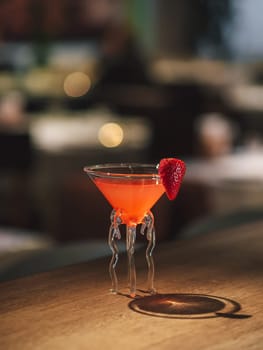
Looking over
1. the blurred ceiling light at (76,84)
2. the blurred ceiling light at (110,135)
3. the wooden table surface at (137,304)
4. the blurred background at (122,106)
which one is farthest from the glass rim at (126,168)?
the blurred ceiling light at (76,84)

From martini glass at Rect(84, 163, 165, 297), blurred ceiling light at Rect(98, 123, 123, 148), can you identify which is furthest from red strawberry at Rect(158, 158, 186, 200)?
blurred ceiling light at Rect(98, 123, 123, 148)

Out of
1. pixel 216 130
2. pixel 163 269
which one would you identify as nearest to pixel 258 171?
pixel 216 130

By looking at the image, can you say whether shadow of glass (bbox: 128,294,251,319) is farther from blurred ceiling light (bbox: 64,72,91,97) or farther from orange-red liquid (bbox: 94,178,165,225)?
blurred ceiling light (bbox: 64,72,91,97)

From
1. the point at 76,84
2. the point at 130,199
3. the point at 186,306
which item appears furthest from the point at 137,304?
the point at 76,84

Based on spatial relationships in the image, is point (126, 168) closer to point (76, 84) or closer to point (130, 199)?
point (130, 199)

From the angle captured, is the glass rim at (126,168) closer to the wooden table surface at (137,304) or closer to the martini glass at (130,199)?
the martini glass at (130,199)

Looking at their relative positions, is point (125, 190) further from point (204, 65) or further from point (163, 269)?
point (204, 65)

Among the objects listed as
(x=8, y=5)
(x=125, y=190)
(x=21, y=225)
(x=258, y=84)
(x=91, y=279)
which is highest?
(x=8, y=5)
